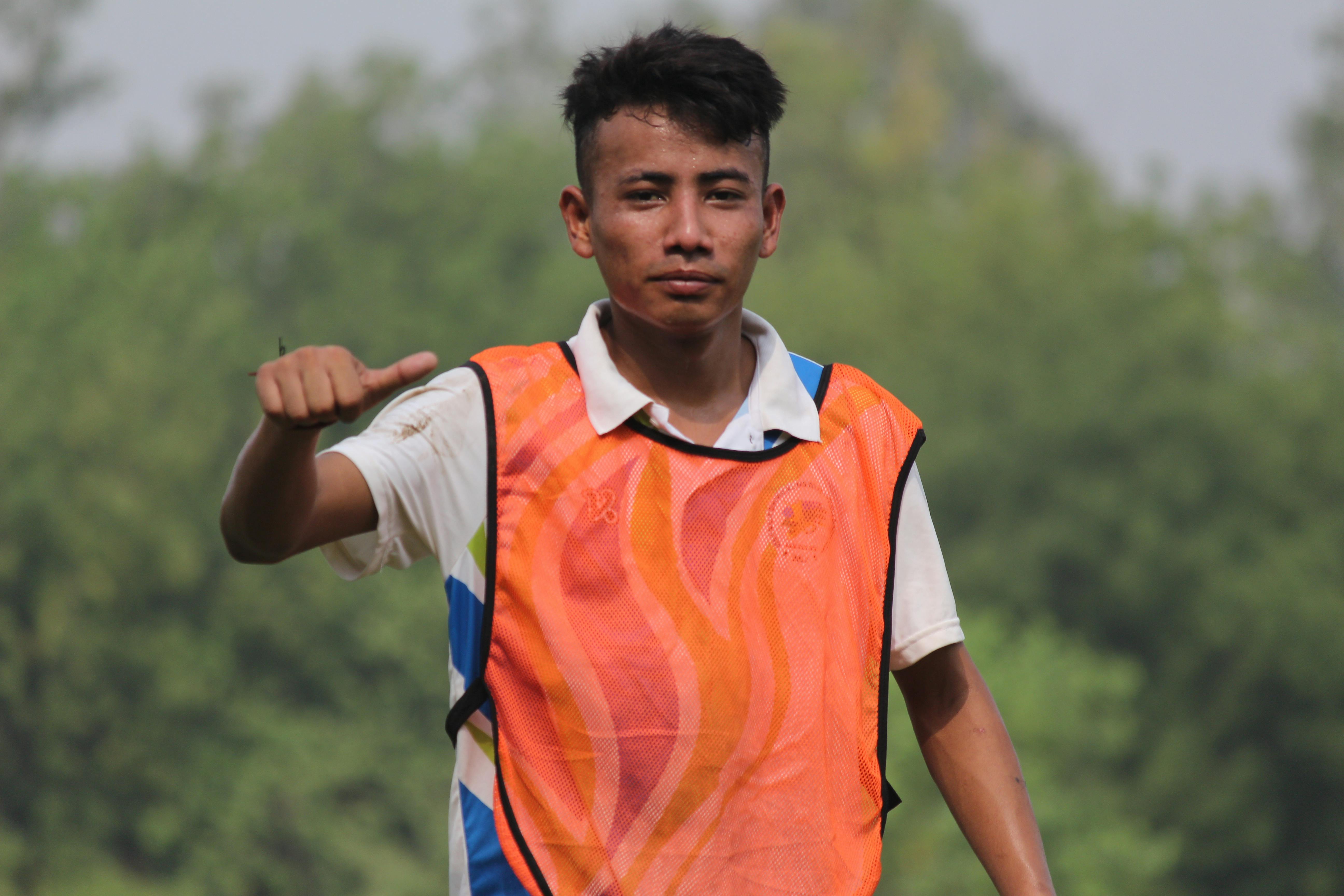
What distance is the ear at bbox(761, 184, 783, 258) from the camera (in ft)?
8.64

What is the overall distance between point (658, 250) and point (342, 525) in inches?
24.3

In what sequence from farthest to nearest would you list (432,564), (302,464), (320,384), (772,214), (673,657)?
1. (432,564)
2. (772,214)
3. (673,657)
4. (302,464)
5. (320,384)

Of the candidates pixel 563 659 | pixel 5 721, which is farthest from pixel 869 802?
pixel 5 721

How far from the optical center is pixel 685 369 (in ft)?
8.46

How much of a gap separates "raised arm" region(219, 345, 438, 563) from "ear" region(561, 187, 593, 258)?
0.55m

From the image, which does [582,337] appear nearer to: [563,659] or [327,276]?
[563,659]

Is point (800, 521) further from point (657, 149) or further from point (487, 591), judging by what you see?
point (657, 149)

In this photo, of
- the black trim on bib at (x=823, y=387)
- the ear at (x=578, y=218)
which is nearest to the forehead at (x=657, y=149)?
the ear at (x=578, y=218)

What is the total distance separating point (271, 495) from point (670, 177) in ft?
2.50

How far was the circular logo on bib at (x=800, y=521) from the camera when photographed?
2.43 m

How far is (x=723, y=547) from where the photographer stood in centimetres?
239

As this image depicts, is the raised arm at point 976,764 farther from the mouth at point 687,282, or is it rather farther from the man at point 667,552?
the mouth at point 687,282

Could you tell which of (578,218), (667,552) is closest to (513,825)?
(667,552)

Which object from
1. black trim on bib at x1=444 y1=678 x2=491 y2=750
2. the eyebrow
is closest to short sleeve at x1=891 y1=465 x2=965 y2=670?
the eyebrow
